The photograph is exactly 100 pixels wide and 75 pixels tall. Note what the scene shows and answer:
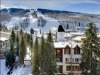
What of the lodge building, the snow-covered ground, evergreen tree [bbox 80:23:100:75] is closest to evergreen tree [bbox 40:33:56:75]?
the snow-covered ground

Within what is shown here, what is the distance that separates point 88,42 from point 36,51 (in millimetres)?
3301

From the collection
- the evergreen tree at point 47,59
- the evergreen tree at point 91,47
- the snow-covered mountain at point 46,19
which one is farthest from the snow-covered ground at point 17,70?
the snow-covered mountain at point 46,19

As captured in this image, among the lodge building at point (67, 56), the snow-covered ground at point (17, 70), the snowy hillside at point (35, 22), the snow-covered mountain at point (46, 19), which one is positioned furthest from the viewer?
the snow-covered mountain at point (46, 19)

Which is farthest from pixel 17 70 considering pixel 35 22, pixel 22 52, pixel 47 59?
pixel 35 22

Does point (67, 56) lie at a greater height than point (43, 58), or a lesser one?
lesser

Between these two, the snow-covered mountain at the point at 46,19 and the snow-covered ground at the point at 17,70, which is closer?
the snow-covered ground at the point at 17,70

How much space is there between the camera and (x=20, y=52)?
44.7ft

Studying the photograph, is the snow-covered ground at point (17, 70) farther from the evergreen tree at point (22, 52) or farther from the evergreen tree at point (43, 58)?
the evergreen tree at point (43, 58)

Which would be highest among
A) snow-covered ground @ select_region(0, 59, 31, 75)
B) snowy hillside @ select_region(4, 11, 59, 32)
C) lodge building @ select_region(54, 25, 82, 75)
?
snowy hillside @ select_region(4, 11, 59, 32)

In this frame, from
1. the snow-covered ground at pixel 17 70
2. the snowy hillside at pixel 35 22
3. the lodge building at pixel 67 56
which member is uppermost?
the snowy hillside at pixel 35 22

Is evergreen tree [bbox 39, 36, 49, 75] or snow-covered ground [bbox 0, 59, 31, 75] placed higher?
evergreen tree [bbox 39, 36, 49, 75]

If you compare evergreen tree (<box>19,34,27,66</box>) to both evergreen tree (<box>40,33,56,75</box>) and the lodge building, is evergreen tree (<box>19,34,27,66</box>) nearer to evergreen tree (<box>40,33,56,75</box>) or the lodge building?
the lodge building

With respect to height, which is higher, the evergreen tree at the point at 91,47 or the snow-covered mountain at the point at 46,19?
the snow-covered mountain at the point at 46,19

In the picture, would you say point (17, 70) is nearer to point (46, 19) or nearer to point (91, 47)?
point (91, 47)
